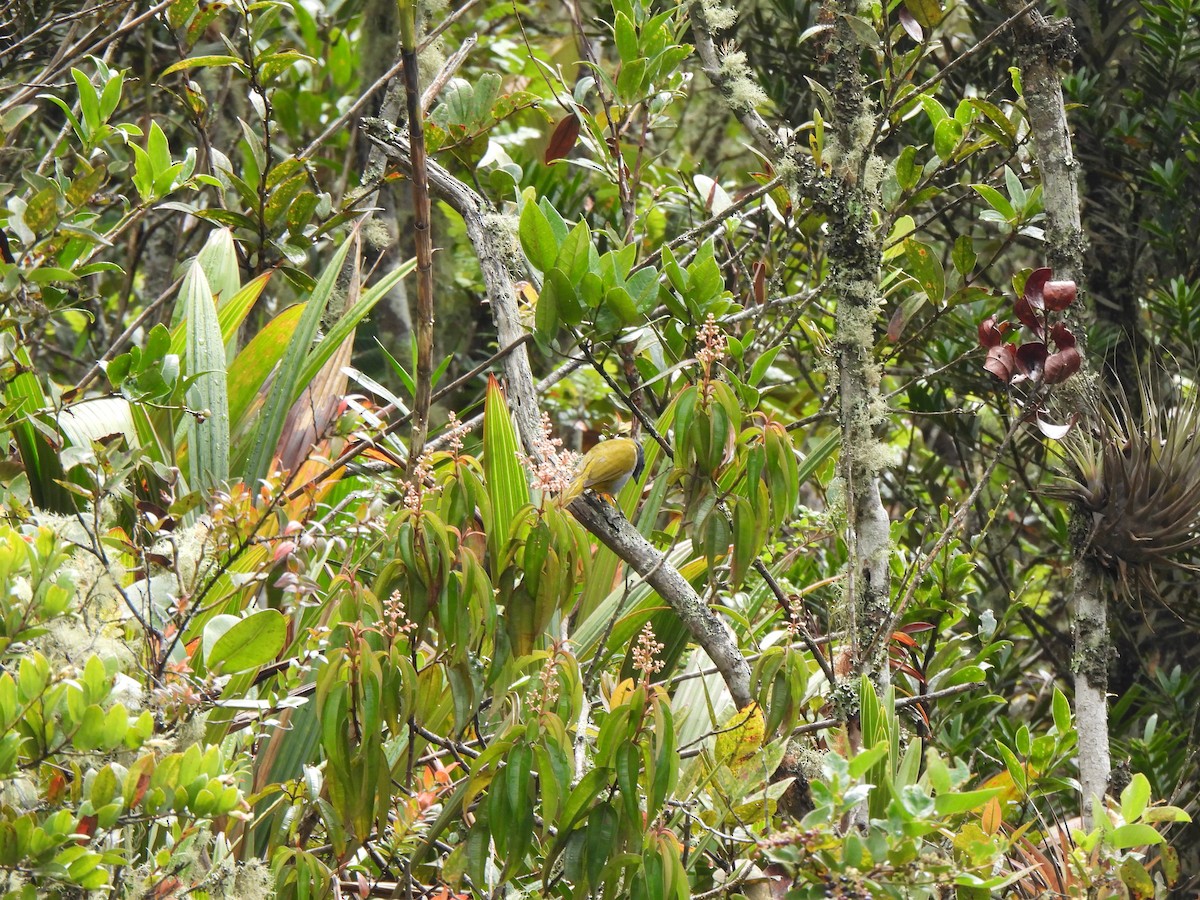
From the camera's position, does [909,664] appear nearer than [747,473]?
No

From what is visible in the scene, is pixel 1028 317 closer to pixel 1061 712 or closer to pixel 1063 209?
pixel 1063 209

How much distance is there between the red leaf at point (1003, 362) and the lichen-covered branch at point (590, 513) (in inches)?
20.5

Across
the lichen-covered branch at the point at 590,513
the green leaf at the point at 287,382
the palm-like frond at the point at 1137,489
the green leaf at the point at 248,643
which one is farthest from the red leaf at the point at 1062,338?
the green leaf at the point at 287,382

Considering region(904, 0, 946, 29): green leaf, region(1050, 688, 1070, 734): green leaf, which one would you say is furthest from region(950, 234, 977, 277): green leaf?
region(1050, 688, 1070, 734): green leaf

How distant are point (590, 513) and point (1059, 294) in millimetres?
704

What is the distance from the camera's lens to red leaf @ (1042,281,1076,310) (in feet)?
4.99

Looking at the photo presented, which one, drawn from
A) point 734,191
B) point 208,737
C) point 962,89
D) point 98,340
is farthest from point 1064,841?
point 98,340

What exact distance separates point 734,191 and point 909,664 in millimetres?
1989

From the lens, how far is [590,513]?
1449 mm

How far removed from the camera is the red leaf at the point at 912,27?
1.73 m

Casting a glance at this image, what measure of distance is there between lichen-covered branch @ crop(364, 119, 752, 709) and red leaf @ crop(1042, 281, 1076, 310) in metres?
0.63

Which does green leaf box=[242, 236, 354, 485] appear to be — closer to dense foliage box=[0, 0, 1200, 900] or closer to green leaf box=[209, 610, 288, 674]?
dense foliage box=[0, 0, 1200, 900]

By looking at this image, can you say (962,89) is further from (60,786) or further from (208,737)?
(60,786)

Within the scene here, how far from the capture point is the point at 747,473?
4.68 feet
